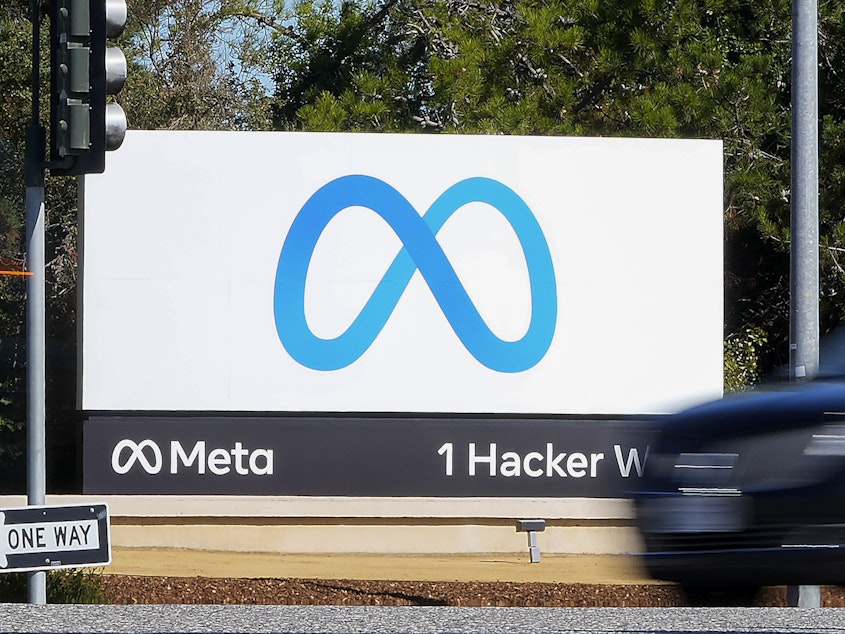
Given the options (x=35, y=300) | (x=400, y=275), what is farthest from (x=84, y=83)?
(x=400, y=275)

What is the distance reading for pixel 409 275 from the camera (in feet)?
44.9

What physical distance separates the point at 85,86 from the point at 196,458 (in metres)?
5.69

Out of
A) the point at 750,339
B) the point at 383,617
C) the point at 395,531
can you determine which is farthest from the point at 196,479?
the point at 750,339

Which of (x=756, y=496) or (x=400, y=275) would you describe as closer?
(x=756, y=496)

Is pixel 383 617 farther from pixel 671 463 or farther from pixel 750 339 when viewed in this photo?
pixel 750 339

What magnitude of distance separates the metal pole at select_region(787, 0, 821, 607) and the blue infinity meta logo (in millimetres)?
3063

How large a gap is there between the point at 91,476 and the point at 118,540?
659 mm

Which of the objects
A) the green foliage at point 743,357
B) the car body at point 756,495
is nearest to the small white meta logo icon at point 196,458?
the car body at point 756,495

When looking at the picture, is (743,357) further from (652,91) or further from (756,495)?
(756,495)

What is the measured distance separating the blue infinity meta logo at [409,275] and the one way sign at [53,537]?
5070 mm

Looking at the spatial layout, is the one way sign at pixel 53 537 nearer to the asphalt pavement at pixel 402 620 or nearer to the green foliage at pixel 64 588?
the asphalt pavement at pixel 402 620

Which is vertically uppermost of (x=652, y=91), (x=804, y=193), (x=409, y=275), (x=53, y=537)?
(x=652, y=91)

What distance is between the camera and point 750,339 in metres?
20.7

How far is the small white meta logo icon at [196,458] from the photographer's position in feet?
43.8
